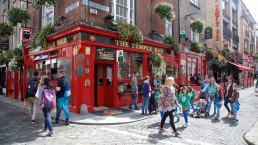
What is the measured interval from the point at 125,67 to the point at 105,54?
175 cm

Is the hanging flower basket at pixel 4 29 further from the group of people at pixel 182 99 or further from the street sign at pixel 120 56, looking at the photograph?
the group of people at pixel 182 99

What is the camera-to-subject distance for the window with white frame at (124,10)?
11500mm

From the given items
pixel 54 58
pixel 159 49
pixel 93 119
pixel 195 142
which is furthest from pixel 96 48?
pixel 195 142

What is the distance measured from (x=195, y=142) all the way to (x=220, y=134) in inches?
50.3

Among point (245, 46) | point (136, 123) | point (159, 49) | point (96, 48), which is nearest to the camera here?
point (136, 123)

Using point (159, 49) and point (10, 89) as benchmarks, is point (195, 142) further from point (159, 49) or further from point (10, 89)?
point (10, 89)

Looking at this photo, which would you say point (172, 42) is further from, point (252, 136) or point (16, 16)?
point (16, 16)

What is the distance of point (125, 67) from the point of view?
38.7 feet

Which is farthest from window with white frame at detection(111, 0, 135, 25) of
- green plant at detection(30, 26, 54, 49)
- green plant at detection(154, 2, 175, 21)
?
green plant at detection(30, 26, 54, 49)

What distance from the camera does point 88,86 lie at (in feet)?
31.9

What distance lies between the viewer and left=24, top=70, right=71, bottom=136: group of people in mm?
5930

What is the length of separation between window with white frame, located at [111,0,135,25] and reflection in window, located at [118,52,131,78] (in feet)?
6.96

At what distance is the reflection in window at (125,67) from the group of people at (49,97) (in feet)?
13.6

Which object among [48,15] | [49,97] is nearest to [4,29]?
[48,15]
